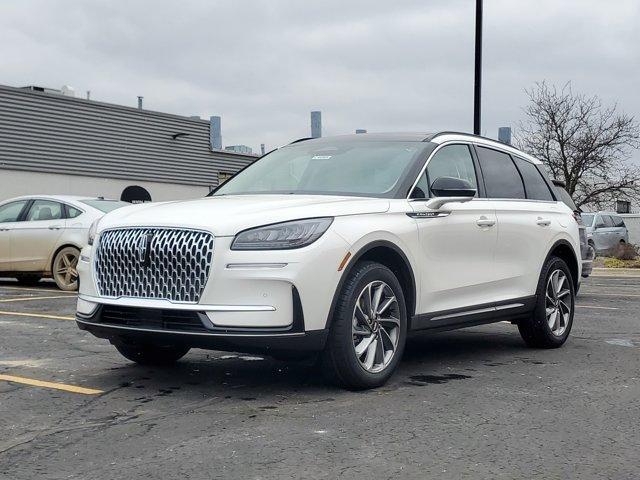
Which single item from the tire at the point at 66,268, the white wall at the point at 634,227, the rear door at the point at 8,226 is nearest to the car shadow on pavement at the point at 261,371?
the tire at the point at 66,268

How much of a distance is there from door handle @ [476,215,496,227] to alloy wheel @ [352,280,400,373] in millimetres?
1357

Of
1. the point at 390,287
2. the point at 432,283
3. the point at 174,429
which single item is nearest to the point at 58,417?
the point at 174,429

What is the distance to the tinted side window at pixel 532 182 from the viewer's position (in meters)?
8.36

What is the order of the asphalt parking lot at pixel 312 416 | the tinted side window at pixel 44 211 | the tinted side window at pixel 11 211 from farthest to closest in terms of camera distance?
the tinted side window at pixel 11 211
the tinted side window at pixel 44 211
the asphalt parking lot at pixel 312 416

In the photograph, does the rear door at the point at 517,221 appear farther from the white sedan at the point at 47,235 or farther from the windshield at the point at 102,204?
the windshield at the point at 102,204

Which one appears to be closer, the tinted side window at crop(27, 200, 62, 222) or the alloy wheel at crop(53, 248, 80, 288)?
the alloy wheel at crop(53, 248, 80, 288)

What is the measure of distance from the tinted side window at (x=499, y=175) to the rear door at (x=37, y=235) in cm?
794

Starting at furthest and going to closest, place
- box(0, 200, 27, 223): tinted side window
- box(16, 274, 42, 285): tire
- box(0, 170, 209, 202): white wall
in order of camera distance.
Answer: box(0, 170, 209, 202): white wall
box(16, 274, 42, 285): tire
box(0, 200, 27, 223): tinted side window

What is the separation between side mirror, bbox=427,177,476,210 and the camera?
652 centimetres

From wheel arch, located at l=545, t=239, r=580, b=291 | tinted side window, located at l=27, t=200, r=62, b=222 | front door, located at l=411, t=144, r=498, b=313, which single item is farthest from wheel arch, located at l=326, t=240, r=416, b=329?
tinted side window, located at l=27, t=200, r=62, b=222

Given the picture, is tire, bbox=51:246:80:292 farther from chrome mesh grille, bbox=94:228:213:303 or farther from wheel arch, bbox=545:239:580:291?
chrome mesh grille, bbox=94:228:213:303

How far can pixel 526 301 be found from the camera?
7840 mm

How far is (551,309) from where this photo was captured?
8.26m

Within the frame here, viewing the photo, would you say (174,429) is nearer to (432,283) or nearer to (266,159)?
(432,283)
